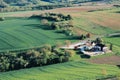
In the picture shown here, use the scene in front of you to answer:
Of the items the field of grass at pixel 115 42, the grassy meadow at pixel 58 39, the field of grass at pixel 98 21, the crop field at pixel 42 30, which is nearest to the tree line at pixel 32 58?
the grassy meadow at pixel 58 39

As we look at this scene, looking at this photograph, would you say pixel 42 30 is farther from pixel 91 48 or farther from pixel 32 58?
pixel 32 58

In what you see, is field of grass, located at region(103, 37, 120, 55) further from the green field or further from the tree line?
the tree line

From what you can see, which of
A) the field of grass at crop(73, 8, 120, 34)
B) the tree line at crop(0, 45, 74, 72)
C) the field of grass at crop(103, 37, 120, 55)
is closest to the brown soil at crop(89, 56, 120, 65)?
the field of grass at crop(103, 37, 120, 55)

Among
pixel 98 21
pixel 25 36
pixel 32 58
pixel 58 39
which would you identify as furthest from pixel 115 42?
pixel 32 58

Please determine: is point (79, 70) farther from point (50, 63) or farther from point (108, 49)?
point (108, 49)

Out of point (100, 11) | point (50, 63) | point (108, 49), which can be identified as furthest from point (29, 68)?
point (100, 11)

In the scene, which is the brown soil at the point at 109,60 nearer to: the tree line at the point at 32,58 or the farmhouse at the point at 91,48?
the farmhouse at the point at 91,48
